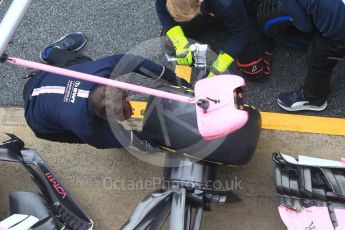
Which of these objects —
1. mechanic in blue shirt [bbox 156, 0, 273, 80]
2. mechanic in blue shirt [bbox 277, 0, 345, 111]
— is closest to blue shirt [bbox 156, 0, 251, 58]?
mechanic in blue shirt [bbox 156, 0, 273, 80]

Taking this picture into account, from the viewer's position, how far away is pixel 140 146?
285cm

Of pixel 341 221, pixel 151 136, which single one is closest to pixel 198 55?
pixel 151 136

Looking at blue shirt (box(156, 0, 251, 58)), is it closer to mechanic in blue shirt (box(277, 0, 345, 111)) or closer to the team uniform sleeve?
the team uniform sleeve

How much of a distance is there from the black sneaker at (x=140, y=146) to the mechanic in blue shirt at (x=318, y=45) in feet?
2.85

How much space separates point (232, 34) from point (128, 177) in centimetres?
113

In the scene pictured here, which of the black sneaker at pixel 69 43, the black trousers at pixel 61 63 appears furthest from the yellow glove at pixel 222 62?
the black sneaker at pixel 69 43

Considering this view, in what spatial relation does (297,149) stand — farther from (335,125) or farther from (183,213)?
(183,213)

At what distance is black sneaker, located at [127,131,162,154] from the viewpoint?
2795 mm

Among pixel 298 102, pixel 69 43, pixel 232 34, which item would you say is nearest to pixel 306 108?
pixel 298 102

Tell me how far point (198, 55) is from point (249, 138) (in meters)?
0.70

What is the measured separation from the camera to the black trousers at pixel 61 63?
275 centimetres

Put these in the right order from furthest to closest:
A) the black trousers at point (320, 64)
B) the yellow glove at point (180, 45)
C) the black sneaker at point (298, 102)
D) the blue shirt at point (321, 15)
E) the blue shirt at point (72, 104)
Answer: the yellow glove at point (180, 45) → the black sneaker at point (298, 102) → the black trousers at point (320, 64) → the blue shirt at point (72, 104) → the blue shirt at point (321, 15)

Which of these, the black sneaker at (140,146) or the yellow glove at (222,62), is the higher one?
the yellow glove at (222,62)

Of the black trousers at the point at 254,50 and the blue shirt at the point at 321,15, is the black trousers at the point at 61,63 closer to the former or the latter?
the black trousers at the point at 254,50
